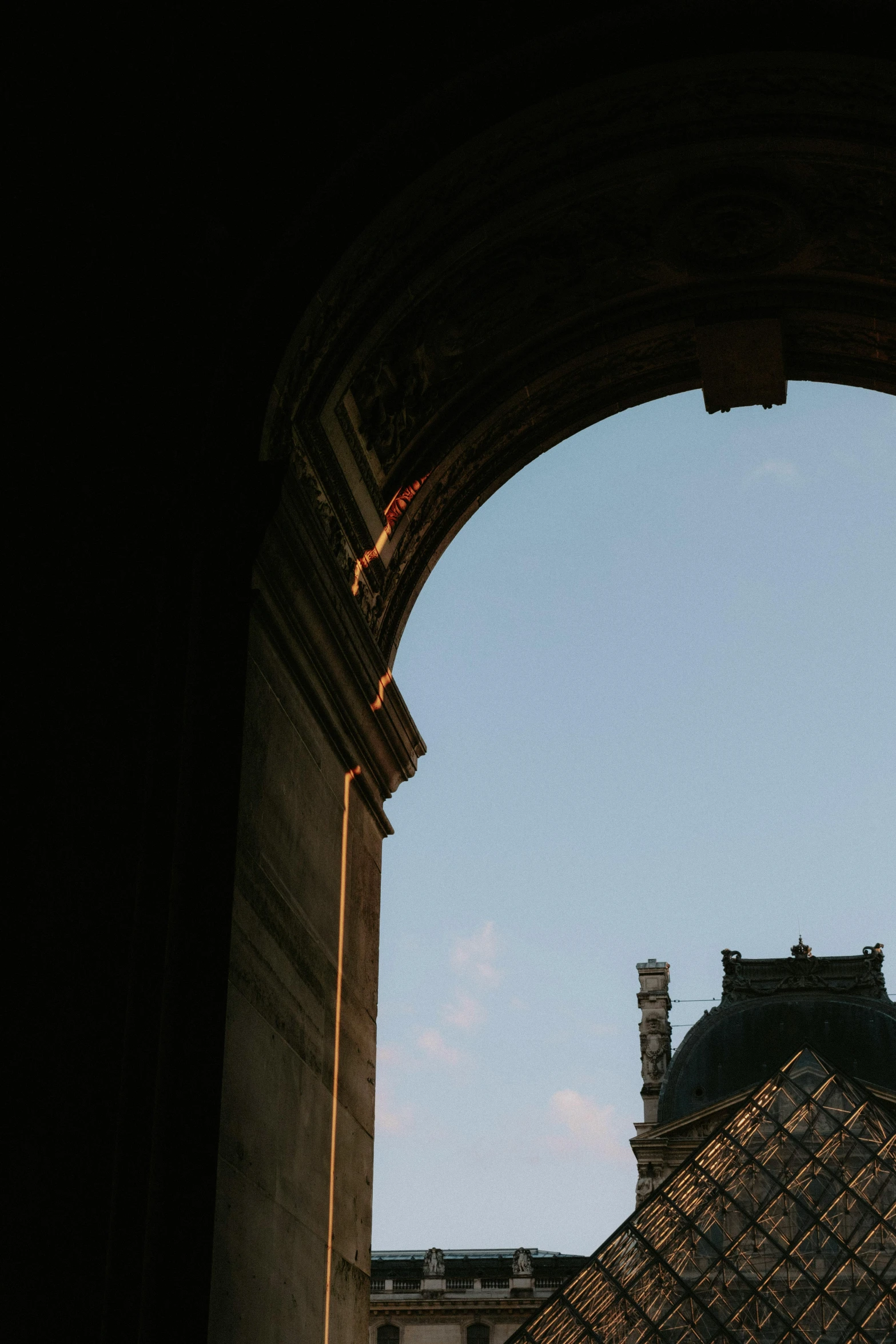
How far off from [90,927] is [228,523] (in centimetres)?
159

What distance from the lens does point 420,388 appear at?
26.4ft

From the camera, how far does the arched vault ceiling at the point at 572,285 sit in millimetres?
6711

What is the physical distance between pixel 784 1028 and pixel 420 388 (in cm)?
4742

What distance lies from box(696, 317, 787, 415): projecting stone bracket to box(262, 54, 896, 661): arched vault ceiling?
9cm

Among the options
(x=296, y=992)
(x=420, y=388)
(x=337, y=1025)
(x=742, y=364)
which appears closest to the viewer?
(x=296, y=992)

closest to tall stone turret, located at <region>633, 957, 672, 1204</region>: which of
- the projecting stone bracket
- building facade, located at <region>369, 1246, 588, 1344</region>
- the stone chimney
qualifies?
the stone chimney

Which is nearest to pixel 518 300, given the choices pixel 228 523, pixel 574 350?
pixel 574 350

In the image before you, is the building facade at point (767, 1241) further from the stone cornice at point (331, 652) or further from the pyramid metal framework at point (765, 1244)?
the stone cornice at point (331, 652)

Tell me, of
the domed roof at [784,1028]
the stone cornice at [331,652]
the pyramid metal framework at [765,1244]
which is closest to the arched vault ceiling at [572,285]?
the stone cornice at [331,652]

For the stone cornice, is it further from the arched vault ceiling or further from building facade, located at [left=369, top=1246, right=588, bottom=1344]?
building facade, located at [left=369, top=1246, right=588, bottom=1344]

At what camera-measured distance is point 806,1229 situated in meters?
23.4

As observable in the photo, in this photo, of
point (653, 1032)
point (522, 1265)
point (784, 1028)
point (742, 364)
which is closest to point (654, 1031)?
point (653, 1032)

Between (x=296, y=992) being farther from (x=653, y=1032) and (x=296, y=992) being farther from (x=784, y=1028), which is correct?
(x=653, y=1032)

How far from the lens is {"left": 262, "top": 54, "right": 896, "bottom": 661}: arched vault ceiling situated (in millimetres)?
6711
